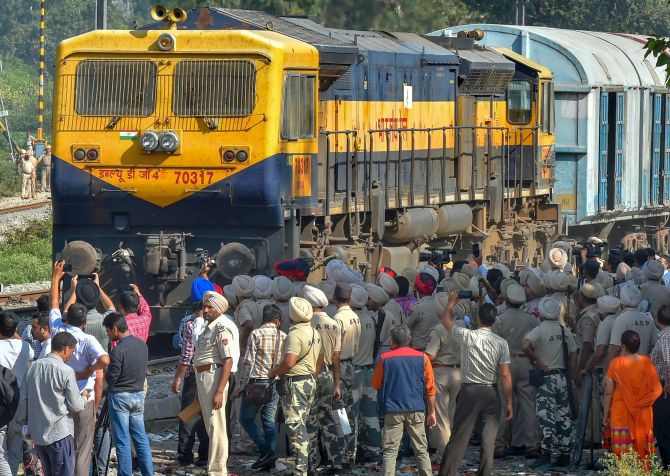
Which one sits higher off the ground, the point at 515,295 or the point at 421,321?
the point at 515,295

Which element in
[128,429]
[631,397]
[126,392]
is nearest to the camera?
[126,392]

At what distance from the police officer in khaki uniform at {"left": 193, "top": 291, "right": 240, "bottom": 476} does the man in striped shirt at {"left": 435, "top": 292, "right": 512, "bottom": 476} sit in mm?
1899

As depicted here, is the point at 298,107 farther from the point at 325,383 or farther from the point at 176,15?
the point at 325,383

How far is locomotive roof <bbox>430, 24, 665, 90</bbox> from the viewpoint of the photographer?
27575mm

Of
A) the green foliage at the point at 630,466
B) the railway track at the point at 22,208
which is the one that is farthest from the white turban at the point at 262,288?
the railway track at the point at 22,208

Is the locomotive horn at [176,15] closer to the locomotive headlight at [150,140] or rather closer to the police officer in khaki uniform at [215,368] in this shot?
the locomotive headlight at [150,140]

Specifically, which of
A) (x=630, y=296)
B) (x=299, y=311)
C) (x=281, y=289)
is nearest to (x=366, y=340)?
(x=281, y=289)

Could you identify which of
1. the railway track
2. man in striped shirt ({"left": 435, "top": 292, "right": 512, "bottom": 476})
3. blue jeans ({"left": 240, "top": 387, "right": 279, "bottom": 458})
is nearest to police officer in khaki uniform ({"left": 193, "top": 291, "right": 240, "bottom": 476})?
blue jeans ({"left": 240, "top": 387, "right": 279, "bottom": 458})

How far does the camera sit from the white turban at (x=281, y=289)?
1344 centimetres

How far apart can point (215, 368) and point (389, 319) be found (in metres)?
1.95

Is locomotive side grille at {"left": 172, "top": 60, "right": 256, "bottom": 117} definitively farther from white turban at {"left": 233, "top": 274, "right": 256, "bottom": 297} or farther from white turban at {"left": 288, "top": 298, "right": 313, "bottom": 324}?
white turban at {"left": 288, "top": 298, "right": 313, "bottom": 324}

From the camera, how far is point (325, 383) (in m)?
12.6

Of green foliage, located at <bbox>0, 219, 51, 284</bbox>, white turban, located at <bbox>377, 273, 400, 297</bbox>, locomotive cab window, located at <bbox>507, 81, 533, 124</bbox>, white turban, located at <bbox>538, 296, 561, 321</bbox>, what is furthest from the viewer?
green foliage, located at <bbox>0, 219, 51, 284</bbox>

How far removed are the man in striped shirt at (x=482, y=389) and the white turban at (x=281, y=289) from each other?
6.81 ft
